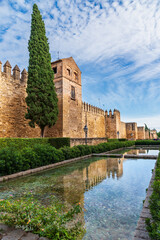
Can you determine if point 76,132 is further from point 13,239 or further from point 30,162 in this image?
point 13,239

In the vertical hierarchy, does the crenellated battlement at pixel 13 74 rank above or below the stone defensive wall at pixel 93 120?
above

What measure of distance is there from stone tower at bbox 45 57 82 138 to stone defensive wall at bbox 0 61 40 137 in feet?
9.27

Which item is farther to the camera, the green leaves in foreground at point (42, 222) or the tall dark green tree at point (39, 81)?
the tall dark green tree at point (39, 81)

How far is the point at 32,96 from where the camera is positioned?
11.5 metres

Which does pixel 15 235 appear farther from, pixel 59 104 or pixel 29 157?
pixel 59 104

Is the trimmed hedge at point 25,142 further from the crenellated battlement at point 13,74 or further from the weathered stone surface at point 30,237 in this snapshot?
the weathered stone surface at point 30,237

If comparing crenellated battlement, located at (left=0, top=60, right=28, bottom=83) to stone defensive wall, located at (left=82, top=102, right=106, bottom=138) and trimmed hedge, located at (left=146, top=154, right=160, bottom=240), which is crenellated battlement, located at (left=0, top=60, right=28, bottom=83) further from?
trimmed hedge, located at (left=146, top=154, right=160, bottom=240)

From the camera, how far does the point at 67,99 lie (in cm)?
1569

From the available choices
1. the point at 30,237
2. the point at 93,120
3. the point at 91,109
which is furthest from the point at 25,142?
the point at 93,120

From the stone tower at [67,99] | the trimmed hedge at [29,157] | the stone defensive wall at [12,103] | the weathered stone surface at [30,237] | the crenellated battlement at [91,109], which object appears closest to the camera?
the weathered stone surface at [30,237]

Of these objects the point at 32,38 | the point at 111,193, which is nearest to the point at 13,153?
the point at 111,193

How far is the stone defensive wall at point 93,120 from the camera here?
2194 centimetres

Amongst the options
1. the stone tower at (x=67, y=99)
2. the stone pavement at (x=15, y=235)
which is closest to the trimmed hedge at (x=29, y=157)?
the stone pavement at (x=15, y=235)

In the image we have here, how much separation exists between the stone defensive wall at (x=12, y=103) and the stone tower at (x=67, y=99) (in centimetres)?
282
